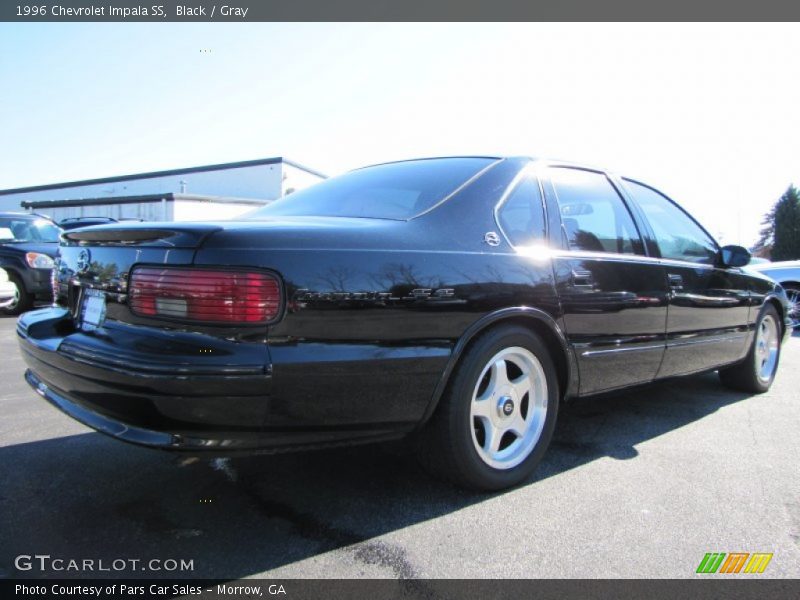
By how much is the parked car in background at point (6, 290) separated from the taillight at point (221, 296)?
8.05 meters

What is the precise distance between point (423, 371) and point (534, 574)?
0.79 m

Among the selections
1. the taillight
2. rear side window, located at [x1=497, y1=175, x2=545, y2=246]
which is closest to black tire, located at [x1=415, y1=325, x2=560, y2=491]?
rear side window, located at [x1=497, y1=175, x2=545, y2=246]

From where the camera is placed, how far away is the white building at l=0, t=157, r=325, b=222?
21906 millimetres

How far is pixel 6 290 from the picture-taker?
8461 millimetres

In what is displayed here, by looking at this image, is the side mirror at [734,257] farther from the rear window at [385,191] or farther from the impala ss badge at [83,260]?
the impala ss badge at [83,260]

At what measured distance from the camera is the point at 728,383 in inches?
184

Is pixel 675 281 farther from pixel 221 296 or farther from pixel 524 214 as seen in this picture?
pixel 221 296

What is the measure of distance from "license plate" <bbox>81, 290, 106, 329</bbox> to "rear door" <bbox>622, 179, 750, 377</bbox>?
115 inches

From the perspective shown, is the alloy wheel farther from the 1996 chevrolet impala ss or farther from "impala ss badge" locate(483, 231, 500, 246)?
"impala ss badge" locate(483, 231, 500, 246)

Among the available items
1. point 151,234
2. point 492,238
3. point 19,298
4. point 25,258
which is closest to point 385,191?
point 492,238

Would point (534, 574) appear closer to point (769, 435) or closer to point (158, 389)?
point (158, 389)

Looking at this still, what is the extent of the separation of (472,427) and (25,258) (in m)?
8.21

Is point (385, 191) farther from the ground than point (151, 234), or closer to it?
farther from the ground

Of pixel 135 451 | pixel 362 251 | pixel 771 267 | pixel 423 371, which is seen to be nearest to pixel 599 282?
pixel 423 371
